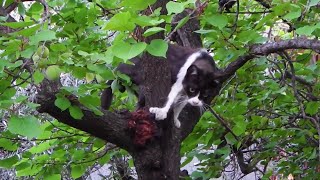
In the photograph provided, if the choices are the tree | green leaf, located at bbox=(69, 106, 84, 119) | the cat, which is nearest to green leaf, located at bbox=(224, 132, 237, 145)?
the tree

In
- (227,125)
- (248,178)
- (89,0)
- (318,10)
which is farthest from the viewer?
(248,178)

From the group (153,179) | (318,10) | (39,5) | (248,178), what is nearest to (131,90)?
(153,179)

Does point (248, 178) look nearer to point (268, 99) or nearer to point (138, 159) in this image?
point (268, 99)

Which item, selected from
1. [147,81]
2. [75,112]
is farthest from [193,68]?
[75,112]

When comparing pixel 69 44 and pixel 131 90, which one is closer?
pixel 69 44

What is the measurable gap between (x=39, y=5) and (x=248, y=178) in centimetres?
425

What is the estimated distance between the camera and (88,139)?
270cm

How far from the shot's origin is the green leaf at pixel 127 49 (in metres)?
1.42

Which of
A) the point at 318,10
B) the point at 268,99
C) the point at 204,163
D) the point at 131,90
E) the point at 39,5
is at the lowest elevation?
the point at 204,163

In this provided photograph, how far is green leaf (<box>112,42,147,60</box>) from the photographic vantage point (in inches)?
55.7

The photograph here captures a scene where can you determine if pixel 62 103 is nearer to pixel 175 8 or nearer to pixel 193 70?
pixel 175 8

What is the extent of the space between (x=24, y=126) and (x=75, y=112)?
391 millimetres

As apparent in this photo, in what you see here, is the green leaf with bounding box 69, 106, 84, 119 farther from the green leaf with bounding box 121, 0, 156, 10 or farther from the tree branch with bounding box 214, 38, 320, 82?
the tree branch with bounding box 214, 38, 320, 82

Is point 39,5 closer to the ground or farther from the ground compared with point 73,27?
farther from the ground
